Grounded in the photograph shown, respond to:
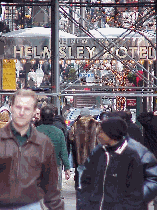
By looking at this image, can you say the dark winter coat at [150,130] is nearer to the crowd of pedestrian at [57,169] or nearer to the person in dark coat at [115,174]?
the crowd of pedestrian at [57,169]

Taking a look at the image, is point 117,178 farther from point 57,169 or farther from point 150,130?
point 150,130

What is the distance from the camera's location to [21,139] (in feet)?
15.0

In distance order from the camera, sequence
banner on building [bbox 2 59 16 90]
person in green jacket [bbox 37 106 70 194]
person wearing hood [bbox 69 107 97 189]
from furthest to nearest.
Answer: banner on building [bbox 2 59 16 90] < person wearing hood [bbox 69 107 97 189] < person in green jacket [bbox 37 106 70 194]

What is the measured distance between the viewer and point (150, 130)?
10914 mm

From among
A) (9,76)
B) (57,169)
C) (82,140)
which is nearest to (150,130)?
(82,140)

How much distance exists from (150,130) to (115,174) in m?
5.99

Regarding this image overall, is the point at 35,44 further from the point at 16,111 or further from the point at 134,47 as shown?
the point at 16,111

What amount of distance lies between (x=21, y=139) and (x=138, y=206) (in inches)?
43.0

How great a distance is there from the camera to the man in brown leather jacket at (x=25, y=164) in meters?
4.48

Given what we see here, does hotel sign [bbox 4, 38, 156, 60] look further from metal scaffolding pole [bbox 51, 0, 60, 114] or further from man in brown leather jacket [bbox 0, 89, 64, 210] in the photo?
man in brown leather jacket [bbox 0, 89, 64, 210]

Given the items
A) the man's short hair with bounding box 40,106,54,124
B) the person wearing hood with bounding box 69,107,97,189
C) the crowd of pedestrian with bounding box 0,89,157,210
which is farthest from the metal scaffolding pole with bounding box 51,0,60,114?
the crowd of pedestrian with bounding box 0,89,157,210

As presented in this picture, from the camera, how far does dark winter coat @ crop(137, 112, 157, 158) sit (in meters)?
10.8

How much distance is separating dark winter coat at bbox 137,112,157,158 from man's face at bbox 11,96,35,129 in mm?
6358

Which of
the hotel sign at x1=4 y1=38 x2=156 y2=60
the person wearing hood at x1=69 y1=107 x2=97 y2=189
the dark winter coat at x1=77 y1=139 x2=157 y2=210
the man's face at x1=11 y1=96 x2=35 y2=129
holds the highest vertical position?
the hotel sign at x1=4 y1=38 x2=156 y2=60
